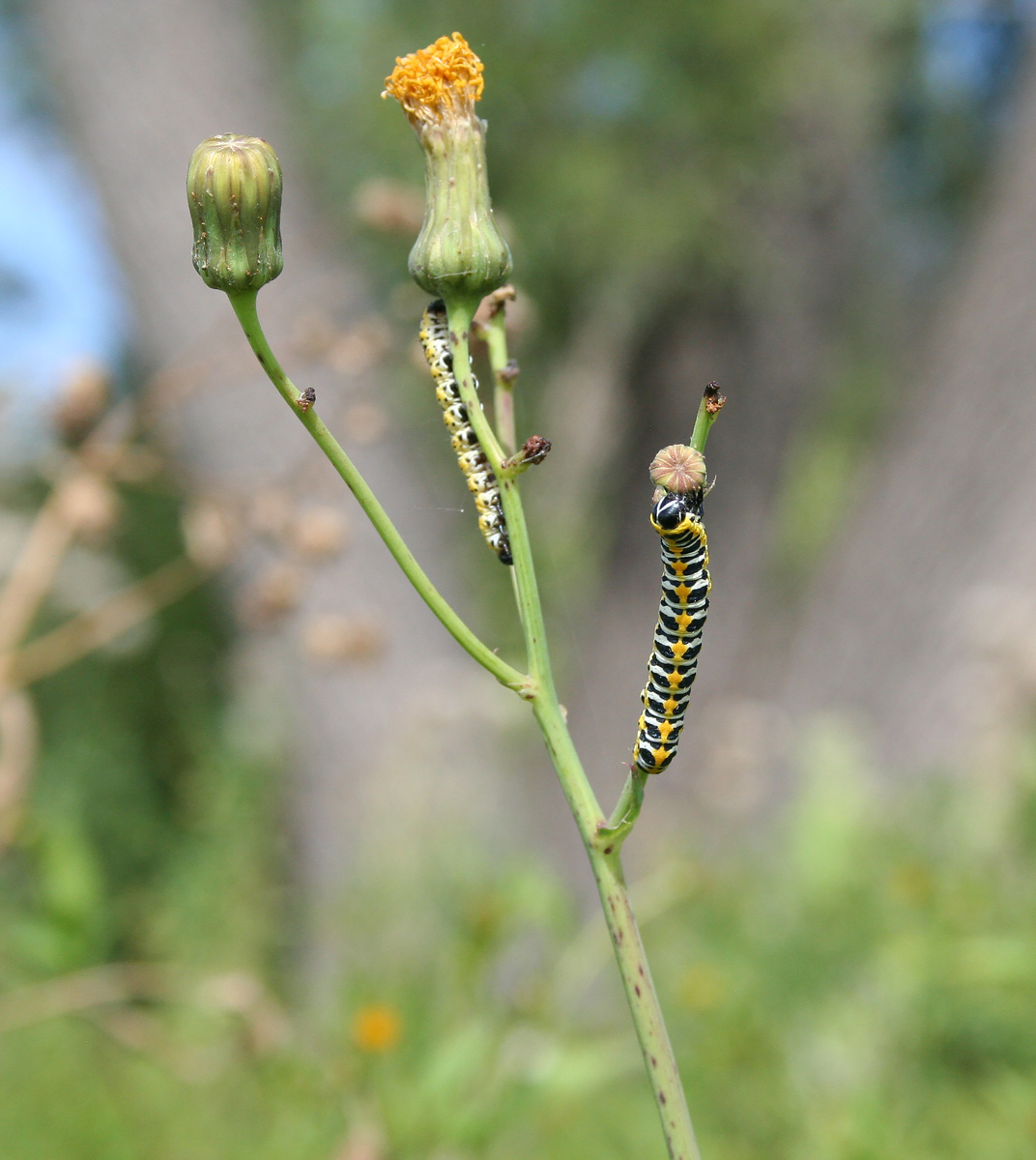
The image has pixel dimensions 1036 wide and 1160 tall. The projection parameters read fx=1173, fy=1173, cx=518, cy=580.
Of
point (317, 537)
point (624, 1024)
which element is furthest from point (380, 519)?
point (624, 1024)

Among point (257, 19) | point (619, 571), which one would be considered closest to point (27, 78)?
point (257, 19)

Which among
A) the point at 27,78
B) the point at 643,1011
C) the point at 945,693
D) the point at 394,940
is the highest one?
the point at 27,78

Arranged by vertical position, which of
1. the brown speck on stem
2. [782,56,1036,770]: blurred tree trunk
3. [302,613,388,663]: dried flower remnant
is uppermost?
[782,56,1036,770]: blurred tree trunk

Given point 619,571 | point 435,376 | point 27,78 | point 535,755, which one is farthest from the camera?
point 619,571

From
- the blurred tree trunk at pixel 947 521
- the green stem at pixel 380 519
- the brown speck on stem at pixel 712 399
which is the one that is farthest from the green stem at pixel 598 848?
the blurred tree trunk at pixel 947 521

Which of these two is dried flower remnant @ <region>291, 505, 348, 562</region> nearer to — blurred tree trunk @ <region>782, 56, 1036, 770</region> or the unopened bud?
the unopened bud

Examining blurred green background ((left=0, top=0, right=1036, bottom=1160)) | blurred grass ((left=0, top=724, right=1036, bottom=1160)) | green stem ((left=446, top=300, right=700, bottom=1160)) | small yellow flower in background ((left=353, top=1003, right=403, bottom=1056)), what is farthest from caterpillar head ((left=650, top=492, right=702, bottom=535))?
small yellow flower in background ((left=353, top=1003, right=403, bottom=1056))

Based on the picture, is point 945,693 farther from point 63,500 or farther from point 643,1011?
point 643,1011

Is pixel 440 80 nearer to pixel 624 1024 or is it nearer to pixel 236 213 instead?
pixel 236 213
